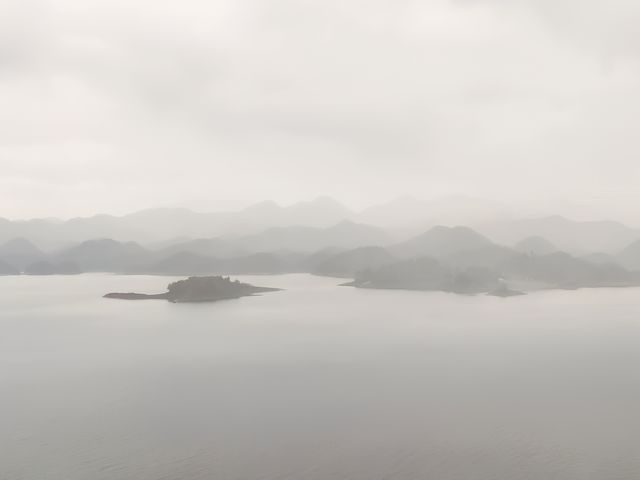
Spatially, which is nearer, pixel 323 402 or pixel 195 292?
pixel 323 402

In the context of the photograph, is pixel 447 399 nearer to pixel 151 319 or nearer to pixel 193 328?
pixel 193 328

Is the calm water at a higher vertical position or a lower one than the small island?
lower

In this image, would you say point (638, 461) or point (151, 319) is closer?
point (638, 461)

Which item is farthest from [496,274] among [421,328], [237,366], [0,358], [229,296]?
[0,358]

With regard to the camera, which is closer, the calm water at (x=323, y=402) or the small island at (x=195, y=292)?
the calm water at (x=323, y=402)

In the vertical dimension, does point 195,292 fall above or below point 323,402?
above

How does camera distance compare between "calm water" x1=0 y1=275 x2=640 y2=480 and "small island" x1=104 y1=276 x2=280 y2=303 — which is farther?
"small island" x1=104 y1=276 x2=280 y2=303

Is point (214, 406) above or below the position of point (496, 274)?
below

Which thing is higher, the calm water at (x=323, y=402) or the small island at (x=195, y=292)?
the small island at (x=195, y=292)
